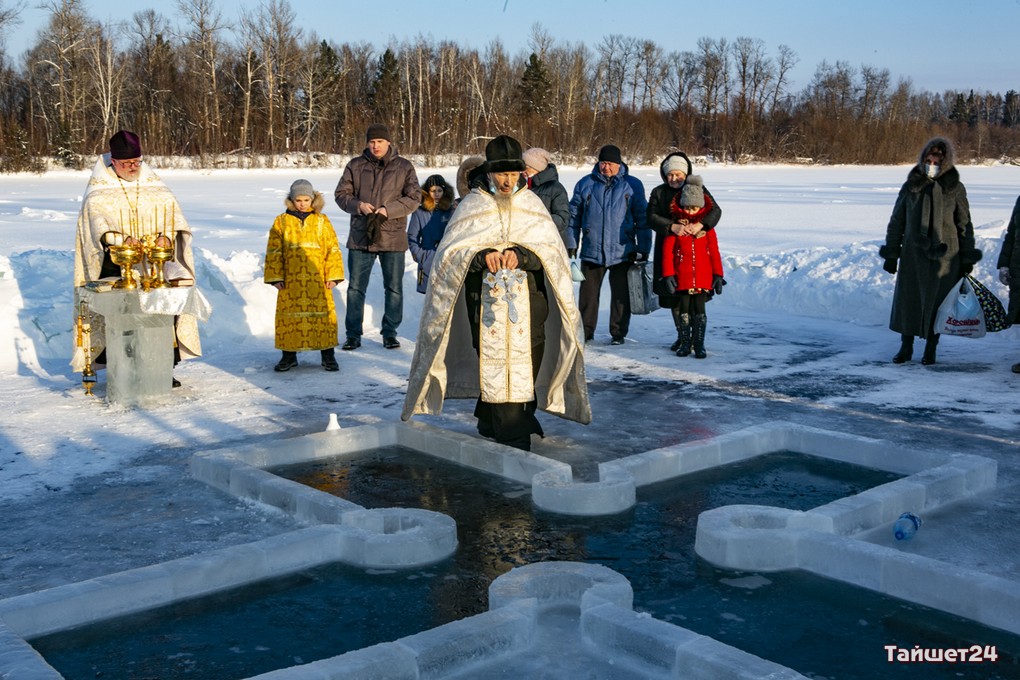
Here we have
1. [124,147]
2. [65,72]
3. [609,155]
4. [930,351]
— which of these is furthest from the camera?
[65,72]

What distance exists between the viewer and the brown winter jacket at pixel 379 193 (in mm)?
8891

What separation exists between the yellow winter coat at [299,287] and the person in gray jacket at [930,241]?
424 cm

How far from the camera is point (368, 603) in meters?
3.94

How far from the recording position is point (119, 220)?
7.53 metres

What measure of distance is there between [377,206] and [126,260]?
234cm

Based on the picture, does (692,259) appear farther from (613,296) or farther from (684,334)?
(613,296)

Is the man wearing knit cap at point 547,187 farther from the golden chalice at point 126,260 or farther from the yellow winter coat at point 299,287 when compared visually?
the golden chalice at point 126,260

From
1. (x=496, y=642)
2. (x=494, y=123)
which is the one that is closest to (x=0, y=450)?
(x=496, y=642)

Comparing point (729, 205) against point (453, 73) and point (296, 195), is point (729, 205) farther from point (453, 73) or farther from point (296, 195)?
point (453, 73)

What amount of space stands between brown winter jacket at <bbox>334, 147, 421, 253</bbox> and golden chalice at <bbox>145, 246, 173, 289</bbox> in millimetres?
1891

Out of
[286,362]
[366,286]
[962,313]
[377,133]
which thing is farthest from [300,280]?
[962,313]

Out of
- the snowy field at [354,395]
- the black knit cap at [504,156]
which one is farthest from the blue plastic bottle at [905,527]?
the black knit cap at [504,156]

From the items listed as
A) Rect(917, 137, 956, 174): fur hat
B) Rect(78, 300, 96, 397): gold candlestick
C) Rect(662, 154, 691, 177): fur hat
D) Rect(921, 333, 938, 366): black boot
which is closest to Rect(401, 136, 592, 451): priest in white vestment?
Rect(78, 300, 96, 397): gold candlestick

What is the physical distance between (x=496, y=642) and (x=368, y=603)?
0.64 m
